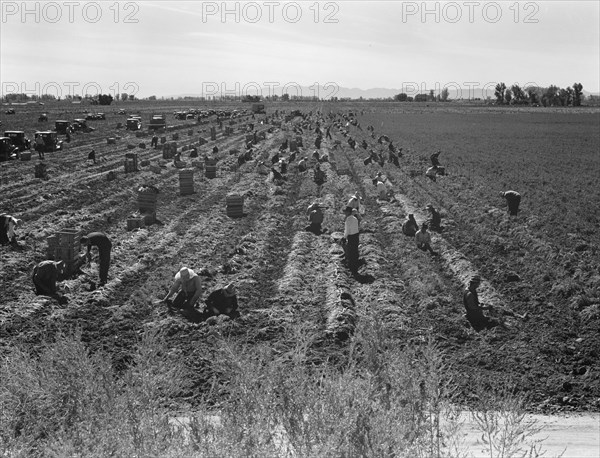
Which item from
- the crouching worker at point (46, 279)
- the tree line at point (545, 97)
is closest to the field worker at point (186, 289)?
the crouching worker at point (46, 279)

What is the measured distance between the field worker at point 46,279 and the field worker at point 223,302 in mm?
3687

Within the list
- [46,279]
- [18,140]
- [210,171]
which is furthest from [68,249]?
[18,140]

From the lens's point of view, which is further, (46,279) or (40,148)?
(40,148)

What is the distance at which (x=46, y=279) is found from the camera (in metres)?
15.6

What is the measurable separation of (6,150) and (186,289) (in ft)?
95.0

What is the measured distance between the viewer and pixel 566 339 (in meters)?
13.6

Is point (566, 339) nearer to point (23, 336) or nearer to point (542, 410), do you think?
point (542, 410)

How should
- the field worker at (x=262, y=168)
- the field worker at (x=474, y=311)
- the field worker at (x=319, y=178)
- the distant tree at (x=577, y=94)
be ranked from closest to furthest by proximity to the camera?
the field worker at (x=474, y=311), the field worker at (x=319, y=178), the field worker at (x=262, y=168), the distant tree at (x=577, y=94)

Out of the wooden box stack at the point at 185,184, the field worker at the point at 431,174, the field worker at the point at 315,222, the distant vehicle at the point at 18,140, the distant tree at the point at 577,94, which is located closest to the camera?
the field worker at the point at 315,222

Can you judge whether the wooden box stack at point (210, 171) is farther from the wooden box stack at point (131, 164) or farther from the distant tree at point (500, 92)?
the distant tree at point (500, 92)

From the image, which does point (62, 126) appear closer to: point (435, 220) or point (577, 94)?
point (435, 220)

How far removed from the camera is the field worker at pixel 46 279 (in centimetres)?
1556

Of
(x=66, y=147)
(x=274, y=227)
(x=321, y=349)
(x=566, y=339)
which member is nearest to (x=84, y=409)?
(x=321, y=349)

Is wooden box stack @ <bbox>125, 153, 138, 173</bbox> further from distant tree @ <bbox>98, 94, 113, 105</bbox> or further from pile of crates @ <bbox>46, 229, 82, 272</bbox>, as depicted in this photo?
distant tree @ <bbox>98, 94, 113, 105</bbox>
